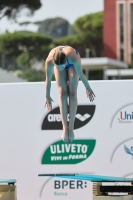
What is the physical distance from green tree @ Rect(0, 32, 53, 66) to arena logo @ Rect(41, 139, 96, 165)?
56889 mm

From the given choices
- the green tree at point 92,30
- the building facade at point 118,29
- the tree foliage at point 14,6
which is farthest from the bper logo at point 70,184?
the green tree at point 92,30

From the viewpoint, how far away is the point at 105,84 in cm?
713

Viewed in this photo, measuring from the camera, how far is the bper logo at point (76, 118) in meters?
7.18

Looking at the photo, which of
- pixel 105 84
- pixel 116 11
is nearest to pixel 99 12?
pixel 116 11

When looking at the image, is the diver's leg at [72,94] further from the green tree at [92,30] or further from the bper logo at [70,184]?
the green tree at [92,30]

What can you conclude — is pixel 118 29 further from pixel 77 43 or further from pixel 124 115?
pixel 124 115

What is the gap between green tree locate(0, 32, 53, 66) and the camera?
6488cm

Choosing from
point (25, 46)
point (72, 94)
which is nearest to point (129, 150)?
point (72, 94)

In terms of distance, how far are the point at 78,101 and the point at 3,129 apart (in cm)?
114

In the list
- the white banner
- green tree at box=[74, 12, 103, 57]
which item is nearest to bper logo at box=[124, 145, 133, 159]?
the white banner

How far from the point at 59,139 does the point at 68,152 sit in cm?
22

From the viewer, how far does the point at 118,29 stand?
68.1m

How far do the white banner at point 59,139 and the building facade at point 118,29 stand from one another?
6020cm

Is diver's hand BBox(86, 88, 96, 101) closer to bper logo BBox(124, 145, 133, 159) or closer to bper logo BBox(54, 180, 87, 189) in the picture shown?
bper logo BBox(124, 145, 133, 159)
